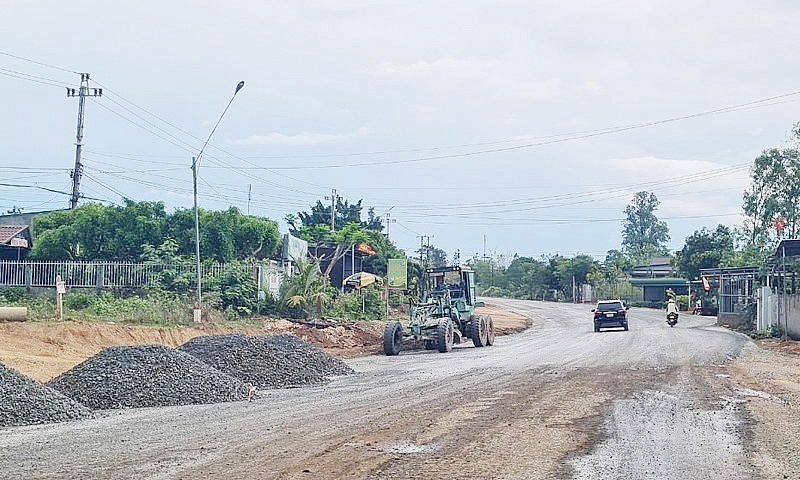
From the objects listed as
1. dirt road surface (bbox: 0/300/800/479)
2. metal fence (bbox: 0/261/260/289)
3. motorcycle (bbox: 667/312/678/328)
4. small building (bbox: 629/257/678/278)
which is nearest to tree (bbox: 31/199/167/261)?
metal fence (bbox: 0/261/260/289)

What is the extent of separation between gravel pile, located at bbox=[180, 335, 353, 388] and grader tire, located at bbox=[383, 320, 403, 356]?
20.4 ft

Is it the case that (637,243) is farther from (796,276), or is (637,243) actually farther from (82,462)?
(82,462)

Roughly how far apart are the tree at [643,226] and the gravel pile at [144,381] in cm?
12816

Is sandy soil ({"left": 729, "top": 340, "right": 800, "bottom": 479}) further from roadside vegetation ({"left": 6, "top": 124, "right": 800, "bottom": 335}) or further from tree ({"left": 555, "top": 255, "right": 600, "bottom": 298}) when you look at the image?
tree ({"left": 555, "top": 255, "right": 600, "bottom": 298})

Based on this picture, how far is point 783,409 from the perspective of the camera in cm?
1509

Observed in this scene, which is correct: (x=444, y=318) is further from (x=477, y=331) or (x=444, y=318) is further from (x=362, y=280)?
(x=362, y=280)

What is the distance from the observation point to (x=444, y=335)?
29.9 meters

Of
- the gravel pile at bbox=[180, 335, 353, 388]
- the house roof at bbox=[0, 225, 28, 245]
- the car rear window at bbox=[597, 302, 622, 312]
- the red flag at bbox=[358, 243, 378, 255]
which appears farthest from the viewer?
the red flag at bbox=[358, 243, 378, 255]

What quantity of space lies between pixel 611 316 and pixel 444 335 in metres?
17.1

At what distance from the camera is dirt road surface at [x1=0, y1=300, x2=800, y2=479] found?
10172 mm

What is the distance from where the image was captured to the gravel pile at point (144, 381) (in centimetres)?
1680

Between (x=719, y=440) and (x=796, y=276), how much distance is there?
2716 cm

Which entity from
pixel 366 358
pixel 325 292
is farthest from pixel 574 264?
pixel 366 358

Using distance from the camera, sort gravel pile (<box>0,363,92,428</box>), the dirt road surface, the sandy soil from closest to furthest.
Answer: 1. the dirt road surface
2. the sandy soil
3. gravel pile (<box>0,363,92,428</box>)
